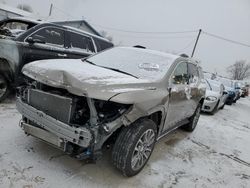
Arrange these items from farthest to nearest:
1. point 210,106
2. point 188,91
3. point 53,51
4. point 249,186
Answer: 1. point 210,106
2. point 53,51
3. point 188,91
4. point 249,186

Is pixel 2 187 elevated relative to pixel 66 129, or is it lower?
lower

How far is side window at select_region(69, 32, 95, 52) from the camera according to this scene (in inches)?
256

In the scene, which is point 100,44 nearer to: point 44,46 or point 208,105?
point 44,46

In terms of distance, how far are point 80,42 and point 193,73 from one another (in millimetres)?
3198

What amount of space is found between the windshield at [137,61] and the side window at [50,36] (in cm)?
188

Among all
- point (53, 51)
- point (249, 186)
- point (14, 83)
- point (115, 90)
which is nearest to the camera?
point (115, 90)

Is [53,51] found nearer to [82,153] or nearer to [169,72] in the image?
[169,72]

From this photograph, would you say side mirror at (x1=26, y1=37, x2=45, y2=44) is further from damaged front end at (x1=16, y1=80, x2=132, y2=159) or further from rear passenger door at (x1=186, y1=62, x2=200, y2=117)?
rear passenger door at (x1=186, y1=62, x2=200, y2=117)

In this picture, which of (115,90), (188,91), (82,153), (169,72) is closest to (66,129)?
(82,153)

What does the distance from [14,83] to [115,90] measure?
3294 mm

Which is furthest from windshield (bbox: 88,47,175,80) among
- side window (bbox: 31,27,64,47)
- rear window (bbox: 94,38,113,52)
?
rear window (bbox: 94,38,113,52)

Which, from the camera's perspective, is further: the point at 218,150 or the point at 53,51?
the point at 53,51

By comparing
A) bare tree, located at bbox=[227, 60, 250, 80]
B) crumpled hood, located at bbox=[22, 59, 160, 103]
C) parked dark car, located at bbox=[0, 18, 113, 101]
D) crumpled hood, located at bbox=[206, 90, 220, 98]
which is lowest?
bare tree, located at bbox=[227, 60, 250, 80]

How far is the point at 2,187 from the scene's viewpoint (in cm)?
269
